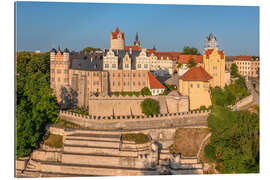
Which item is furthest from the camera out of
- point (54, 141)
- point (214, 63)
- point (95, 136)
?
point (214, 63)

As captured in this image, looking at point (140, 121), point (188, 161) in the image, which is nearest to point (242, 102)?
point (188, 161)

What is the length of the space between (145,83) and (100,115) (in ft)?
15.1

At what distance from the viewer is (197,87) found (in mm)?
24250

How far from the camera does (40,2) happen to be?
55.5 ft

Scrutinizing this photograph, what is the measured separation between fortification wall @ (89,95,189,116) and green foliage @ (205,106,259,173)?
476cm

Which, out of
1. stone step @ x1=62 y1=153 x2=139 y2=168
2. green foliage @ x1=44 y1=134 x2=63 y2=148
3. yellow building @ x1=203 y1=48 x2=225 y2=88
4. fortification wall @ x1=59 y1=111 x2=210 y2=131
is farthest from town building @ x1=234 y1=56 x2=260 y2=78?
green foliage @ x1=44 y1=134 x2=63 y2=148

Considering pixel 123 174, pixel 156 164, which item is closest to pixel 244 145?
pixel 156 164

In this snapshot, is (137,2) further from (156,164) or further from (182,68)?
(182,68)

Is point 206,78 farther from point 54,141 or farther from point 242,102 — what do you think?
point 54,141

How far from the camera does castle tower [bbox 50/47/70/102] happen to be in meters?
26.1

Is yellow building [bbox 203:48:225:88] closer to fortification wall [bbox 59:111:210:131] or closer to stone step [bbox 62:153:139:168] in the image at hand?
fortification wall [bbox 59:111:210:131]

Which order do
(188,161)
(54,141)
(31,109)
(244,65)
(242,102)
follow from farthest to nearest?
1. (244,65)
2. (242,102)
3. (31,109)
4. (54,141)
5. (188,161)

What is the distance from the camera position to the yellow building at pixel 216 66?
2452 cm

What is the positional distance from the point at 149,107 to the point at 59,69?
8638 millimetres
